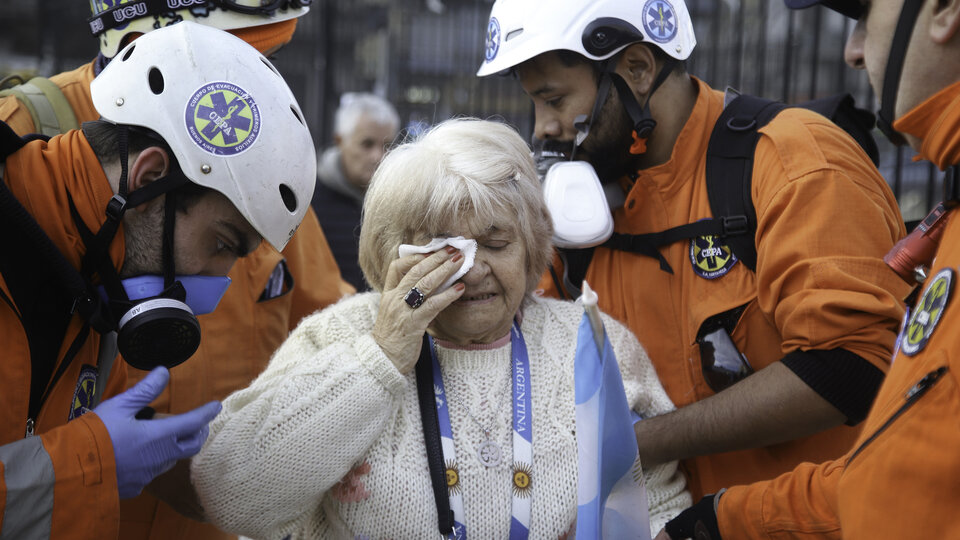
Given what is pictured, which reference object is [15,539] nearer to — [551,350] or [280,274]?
[551,350]

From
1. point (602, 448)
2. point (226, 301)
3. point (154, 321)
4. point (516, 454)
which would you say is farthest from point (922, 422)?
point (226, 301)

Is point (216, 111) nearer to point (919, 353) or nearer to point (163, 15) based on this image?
point (163, 15)

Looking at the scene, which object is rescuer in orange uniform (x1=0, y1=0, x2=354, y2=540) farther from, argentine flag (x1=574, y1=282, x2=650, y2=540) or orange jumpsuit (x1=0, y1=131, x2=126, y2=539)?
argentine flag (x1=574, y1=282, x2=650, y2=540)

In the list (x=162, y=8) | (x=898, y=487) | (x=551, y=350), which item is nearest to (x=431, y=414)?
(x=551, y=350)

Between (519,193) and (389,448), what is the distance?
0.80 meters

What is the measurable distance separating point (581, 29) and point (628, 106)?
0.94 ft

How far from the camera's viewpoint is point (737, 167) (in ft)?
8.80

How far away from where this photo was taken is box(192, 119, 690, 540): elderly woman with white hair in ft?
7.61

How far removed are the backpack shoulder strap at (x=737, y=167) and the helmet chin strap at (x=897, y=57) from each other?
89 centimetres

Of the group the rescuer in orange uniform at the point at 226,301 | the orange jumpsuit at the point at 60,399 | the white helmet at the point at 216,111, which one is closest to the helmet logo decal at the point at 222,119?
the white helmet at the point at 216,111

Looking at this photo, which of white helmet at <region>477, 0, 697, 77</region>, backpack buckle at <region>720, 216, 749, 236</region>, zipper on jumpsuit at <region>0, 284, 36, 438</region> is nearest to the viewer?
zipper on jumpsuit at <region>0, 284, 36, 438</region>

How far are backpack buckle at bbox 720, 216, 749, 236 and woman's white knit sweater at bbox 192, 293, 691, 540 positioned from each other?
21.7 inches

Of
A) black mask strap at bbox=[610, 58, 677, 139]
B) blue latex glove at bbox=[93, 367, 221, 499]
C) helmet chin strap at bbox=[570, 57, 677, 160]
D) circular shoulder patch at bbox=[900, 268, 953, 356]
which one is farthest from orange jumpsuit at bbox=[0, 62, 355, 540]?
circular shoulder patch at bbox=[900, 268, 953, 356]

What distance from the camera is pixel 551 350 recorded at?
266cm
